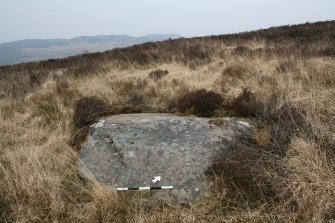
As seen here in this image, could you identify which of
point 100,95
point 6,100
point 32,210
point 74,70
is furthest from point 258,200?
point 74,70

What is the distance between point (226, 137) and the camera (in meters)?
3.94

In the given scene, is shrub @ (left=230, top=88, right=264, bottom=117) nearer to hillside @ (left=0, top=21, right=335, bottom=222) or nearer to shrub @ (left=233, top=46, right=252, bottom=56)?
hillside @ (left=0, top=21, right=335, bottom=222)

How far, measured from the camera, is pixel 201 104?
4.94 m

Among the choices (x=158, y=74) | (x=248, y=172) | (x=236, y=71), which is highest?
(x=236, y=71)

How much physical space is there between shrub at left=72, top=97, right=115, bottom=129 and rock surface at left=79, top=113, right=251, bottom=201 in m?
0.58

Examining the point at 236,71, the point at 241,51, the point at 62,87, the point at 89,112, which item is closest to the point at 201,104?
→ the point at 89,112

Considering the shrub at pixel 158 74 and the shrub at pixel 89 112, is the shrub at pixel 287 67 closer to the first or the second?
the shrub at pixel 158 74

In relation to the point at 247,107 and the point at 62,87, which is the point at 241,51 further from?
the point at 247,107

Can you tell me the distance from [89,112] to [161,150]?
1.78 metres

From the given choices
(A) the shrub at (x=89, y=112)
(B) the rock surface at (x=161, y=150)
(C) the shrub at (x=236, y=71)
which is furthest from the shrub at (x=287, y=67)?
(A) the shrub at (x=89, y=112)

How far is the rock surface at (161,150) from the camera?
3428 mm

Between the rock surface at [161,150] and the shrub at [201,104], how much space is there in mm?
392

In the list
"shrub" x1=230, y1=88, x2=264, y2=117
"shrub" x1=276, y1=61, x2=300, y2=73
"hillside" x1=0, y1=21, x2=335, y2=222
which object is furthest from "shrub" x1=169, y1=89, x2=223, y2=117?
"shrub" x1=276, y1=61, x2=300, y2=73

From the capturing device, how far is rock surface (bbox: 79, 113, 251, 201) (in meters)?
3.43
